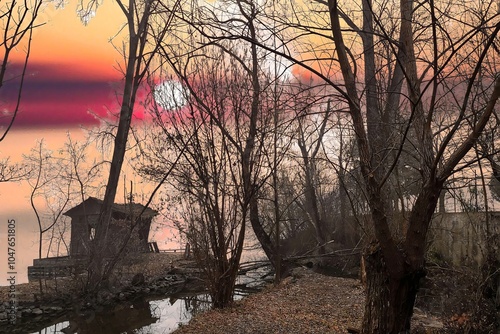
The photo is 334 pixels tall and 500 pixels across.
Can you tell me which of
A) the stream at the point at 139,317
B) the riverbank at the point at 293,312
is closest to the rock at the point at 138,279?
the stream at the point at 139,317

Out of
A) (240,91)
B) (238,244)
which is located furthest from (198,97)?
(238,244)

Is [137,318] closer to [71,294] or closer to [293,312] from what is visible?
[71,294]

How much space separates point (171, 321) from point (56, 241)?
6314 mm

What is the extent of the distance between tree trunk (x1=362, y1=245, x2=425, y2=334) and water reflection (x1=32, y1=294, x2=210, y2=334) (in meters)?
5.00

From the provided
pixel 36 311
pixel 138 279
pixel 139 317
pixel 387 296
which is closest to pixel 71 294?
pixel 36 311

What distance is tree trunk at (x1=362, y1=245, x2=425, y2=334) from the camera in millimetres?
4168

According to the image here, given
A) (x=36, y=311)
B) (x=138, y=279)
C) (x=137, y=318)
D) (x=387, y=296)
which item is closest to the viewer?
(x=387, y=296)

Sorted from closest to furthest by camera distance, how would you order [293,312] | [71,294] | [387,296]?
[387,296] < [293,312] < [71,294]

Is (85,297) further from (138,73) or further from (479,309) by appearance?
(479,309)

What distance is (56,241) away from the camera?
46.7 feet

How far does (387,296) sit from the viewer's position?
4.23 m

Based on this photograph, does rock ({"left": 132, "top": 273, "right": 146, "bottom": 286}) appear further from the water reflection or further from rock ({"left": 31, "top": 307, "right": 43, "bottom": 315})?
rock ({"left": 31, "top": 307, "right": 43, "bottom": 315})

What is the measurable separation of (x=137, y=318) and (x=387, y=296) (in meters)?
7.10

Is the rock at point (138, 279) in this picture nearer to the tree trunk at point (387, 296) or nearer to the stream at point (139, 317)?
the stream at point (139, 317)
